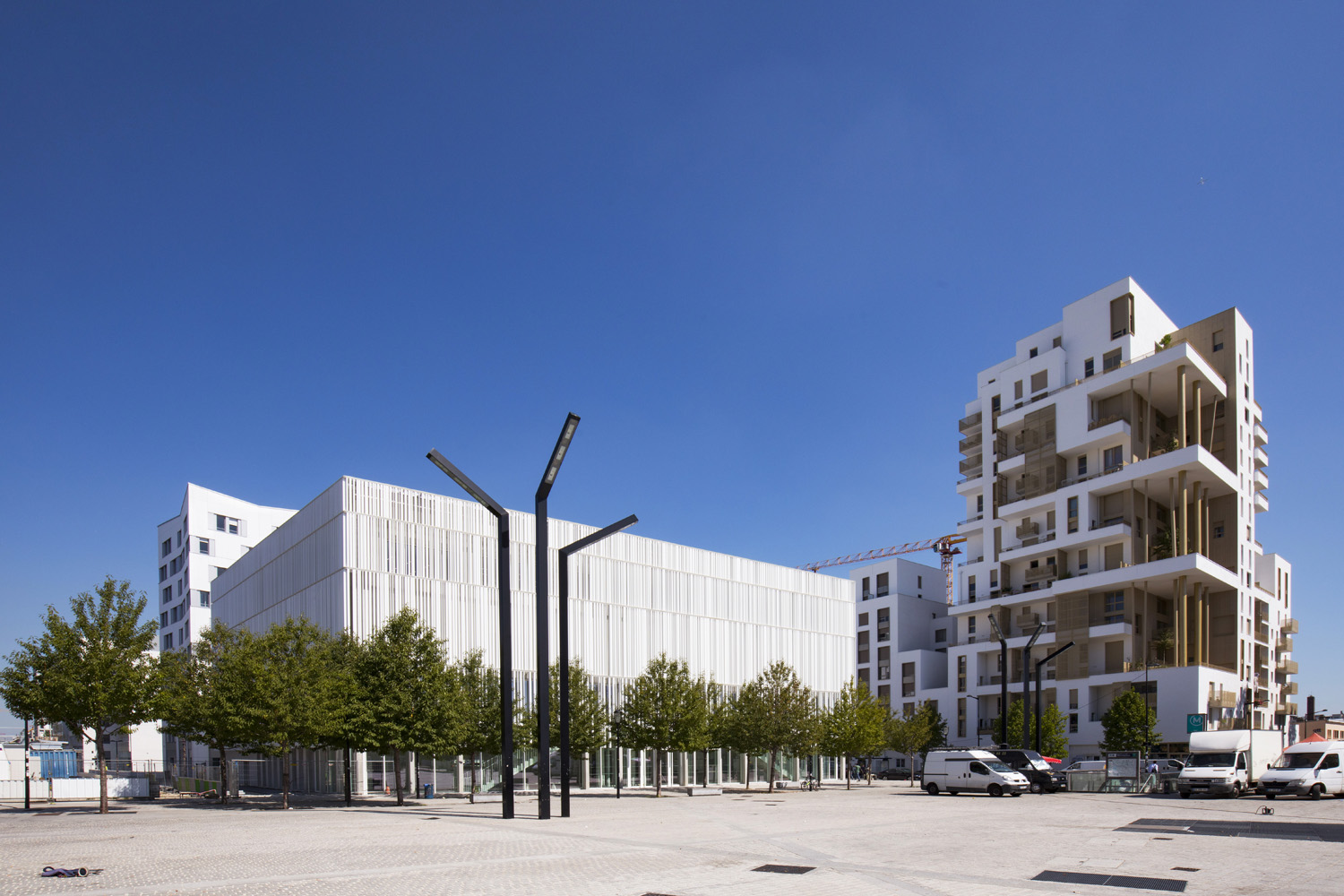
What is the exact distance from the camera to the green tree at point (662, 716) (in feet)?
151

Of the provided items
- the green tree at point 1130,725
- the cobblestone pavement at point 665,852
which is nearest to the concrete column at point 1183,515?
the green tree at point 1130,725

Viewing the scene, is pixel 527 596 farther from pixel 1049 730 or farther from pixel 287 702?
pixel 1049 730

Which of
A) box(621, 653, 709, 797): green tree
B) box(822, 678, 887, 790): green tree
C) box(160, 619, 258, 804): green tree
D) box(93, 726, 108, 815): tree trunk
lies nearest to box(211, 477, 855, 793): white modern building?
box(822, 678, 887, 790): green tree

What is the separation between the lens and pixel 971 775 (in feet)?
137

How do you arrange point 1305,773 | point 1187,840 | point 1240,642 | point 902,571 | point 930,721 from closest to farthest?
point 1187,840 → point 1305,773 → point 1240,642 → point 930,721 → point 902,571

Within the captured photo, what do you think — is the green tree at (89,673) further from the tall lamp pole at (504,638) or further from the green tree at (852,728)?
the green tree at (852,728)

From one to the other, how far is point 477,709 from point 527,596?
15499 mm

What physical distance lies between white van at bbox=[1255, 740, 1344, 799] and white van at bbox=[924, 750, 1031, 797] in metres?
9.11

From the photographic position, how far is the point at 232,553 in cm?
9725

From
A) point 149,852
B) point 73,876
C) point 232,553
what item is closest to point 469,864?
point 73,876

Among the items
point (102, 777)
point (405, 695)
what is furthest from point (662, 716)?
point (102, 777)

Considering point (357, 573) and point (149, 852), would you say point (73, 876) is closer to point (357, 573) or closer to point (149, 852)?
point (149, 852)

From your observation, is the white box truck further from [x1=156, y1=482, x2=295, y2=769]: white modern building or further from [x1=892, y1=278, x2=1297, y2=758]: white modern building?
[x1=156, y1=482, x2=295, y2=769]: white modern building

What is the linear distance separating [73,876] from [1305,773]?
39.9m
